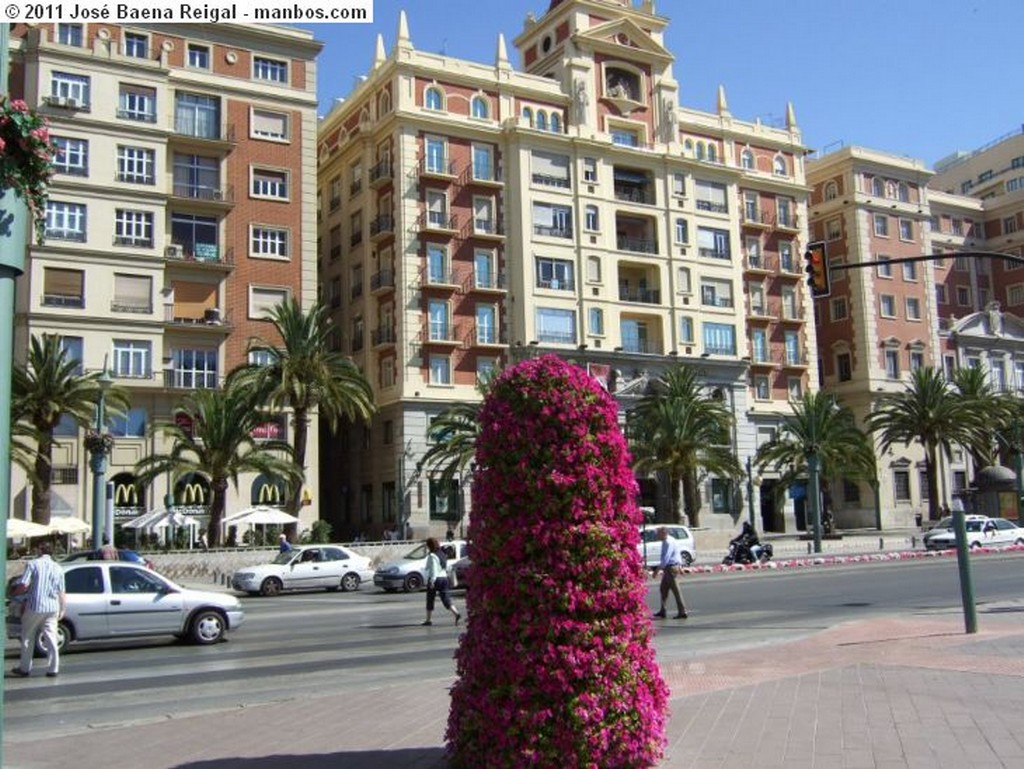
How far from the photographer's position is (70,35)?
44.9 m

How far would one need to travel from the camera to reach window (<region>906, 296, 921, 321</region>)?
71.3 metres

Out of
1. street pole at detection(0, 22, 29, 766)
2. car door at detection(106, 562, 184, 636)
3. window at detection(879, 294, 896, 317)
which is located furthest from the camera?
window at detection(879, 294, 896, 317)

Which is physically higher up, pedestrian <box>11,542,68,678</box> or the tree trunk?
the tree trunk

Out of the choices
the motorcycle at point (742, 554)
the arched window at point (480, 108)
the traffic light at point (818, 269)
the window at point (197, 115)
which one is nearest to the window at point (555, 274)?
the arched window at point (480, 108)

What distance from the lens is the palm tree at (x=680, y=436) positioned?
156 feet

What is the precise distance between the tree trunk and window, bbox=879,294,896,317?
5346 centimetres

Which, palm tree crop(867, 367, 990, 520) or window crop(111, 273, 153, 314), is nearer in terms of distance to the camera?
window crop(111, 273, 153, 314)

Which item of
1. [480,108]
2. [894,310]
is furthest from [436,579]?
[894,310]

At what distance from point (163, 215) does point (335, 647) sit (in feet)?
112

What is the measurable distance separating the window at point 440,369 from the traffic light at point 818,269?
112 ft

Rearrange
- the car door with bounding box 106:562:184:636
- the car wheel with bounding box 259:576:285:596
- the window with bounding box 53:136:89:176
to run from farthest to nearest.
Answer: the window with bounding box 53:136:89:176, the car wheel with bounding box 259:576:285:596, the car door with bounding box 106:562:184:636

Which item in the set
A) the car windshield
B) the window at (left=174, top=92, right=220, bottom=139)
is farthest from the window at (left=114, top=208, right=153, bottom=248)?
the car windshield

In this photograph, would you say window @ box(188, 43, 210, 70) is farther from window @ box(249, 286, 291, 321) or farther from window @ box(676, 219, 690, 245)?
window @ box(676, 219, 690, 245)

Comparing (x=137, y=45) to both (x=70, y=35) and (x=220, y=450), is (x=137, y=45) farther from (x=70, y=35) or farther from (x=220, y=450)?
(x=220, y=450)
